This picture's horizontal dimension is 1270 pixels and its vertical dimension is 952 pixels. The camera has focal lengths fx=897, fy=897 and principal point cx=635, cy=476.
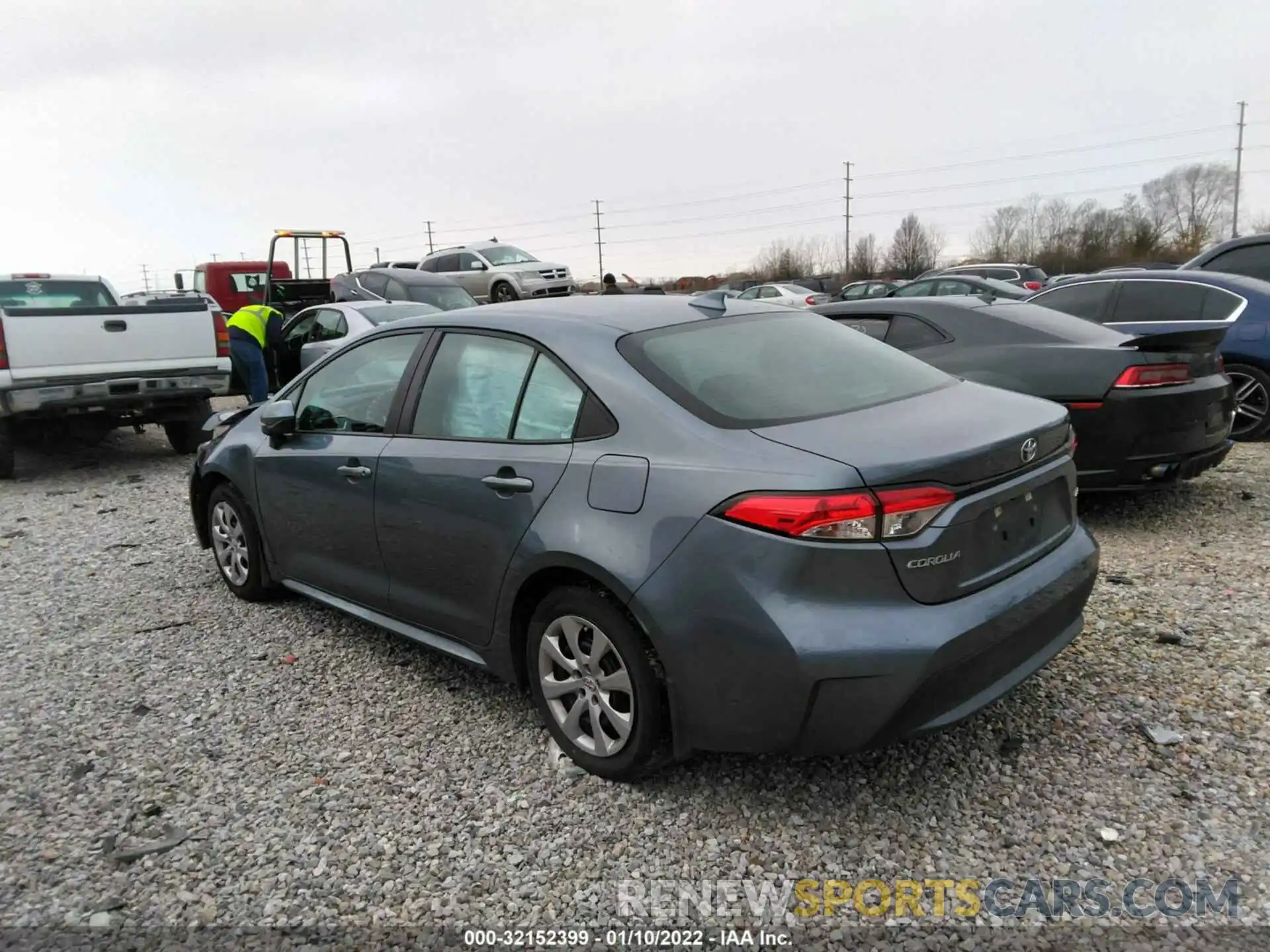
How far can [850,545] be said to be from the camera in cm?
249

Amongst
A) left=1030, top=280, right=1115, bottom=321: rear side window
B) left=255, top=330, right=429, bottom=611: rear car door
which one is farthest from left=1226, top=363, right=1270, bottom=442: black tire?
left=255, top=330, right=429, bottom=611: rear car door

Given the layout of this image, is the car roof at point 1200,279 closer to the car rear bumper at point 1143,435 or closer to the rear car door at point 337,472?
the car rear bumper at point 1143,435

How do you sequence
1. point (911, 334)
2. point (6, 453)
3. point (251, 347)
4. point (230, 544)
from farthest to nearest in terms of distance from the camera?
1. point (251, 347)
2. point (6, 453)
3. point (911, 334)
4. point (230, 544)

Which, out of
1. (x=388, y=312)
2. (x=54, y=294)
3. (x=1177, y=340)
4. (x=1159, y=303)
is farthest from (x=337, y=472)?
(x=54, y=294)

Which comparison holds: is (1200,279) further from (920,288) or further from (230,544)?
(920,288)

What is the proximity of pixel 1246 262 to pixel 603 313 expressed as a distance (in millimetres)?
8896

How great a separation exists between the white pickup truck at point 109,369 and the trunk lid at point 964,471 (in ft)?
25.1

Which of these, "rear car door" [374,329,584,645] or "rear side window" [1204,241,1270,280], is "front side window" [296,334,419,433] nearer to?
"rear car door" [374,329,584,645]

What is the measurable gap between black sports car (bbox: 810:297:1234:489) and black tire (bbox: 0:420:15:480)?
8.54 metres

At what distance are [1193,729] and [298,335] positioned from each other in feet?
34.0

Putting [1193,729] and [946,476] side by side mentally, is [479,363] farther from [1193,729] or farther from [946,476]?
[1193,729]

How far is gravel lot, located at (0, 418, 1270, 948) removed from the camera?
8.54 ft

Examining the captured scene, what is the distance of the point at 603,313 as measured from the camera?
3.45 meters

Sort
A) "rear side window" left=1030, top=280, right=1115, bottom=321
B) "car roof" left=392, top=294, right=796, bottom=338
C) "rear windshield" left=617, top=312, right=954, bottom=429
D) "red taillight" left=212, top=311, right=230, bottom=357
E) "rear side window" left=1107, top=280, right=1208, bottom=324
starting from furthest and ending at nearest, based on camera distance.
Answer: "red taillight" left=212, top=311, right=230, bottom=357 < "rear side window" left=1030, top=280, right=1115, bottom=321 < "rear side window" left=1107, top=280, right=1208, bottom=324 < "car roof" left=392, top=294, right=796, bottom=338 < "rear windshield" left=617, top=312, right=954, bottom=429
